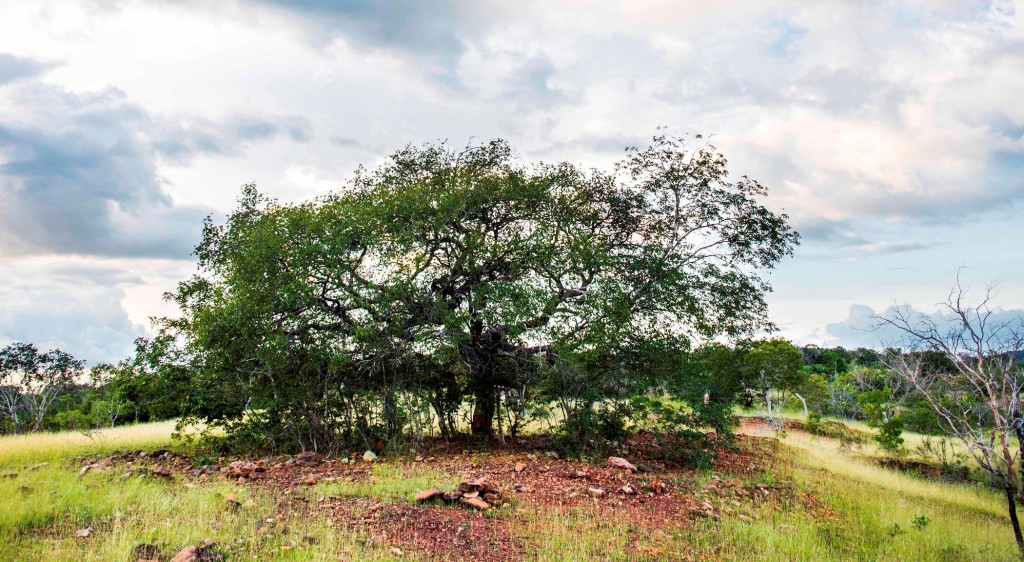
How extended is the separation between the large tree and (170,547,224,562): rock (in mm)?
6735

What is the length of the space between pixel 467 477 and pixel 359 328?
151 inches

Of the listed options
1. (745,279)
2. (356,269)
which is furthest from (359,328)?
(745,279)

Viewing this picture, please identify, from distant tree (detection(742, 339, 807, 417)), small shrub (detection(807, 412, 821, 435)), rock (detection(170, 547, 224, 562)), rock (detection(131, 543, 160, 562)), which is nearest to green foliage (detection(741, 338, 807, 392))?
distant tree (detection(742, 339, 807, 417))

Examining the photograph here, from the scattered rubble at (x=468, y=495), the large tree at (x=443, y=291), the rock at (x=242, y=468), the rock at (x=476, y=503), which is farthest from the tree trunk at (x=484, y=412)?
the rock at (x=476, y=503)

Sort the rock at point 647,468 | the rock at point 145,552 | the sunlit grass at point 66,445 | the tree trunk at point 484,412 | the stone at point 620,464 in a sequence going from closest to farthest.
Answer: the rock at point 145,552 < the stone at point 620,464 < the rock at point 647,468 < the sunlit grass at point 66,445 < the tree trunk at point 484,412

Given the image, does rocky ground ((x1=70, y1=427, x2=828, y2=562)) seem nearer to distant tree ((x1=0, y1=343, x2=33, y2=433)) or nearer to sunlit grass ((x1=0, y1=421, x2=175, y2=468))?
sunlit grass ((x1=0, y1=421, x2=175, y2=468))

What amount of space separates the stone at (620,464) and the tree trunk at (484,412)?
12.5 feet

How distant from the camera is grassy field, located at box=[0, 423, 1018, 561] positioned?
777 centimetres

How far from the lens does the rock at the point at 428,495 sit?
10047mm

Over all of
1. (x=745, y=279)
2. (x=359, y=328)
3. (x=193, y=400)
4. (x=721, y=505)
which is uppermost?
(x=745, y=279)

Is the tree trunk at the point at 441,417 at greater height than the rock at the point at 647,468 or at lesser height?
greater

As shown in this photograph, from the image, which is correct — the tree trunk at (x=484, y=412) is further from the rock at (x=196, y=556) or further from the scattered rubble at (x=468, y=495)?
the rock at (x=196, y=556)

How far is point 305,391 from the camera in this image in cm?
1488

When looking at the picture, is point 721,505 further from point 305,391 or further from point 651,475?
point 305,391
